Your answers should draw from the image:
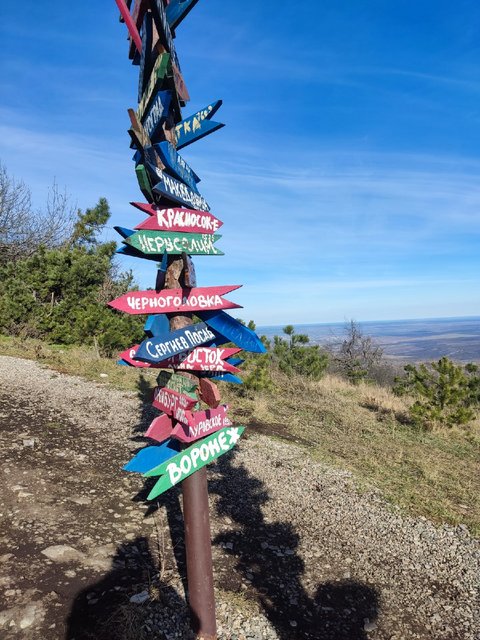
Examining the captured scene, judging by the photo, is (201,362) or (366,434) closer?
(201,362)

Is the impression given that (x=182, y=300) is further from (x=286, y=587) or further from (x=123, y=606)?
(x=286, y=587)

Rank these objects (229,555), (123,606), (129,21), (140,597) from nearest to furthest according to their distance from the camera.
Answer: (129,21), (123,606), (140,597), (229,555)

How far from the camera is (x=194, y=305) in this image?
96.7 inches

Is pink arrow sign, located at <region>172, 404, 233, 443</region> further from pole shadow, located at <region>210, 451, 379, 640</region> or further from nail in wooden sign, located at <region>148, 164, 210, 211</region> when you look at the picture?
pole shadow, located at <region>210, 451, 379, 640</region>

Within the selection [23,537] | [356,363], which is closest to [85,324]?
[23,537]

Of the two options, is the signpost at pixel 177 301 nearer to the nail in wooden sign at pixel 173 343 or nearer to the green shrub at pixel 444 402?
the nail in wooden sign at pixel 173 343

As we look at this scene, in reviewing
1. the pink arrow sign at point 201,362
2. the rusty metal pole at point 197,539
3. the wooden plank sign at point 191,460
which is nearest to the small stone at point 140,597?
the rusty metal pole at point 197,539

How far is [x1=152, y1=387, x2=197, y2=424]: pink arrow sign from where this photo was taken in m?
2.38

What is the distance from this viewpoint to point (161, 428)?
2.52 metres

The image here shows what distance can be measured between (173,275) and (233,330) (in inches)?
18.9

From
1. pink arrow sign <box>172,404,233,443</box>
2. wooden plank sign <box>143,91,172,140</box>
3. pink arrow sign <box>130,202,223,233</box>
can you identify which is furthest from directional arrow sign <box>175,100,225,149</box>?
pink arrow sign <box>172,404,233,443</box>

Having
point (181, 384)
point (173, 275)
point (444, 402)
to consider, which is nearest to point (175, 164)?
point (173, 275)

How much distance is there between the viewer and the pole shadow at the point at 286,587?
321cm

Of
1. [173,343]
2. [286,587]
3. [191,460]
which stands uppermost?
[173,343]
